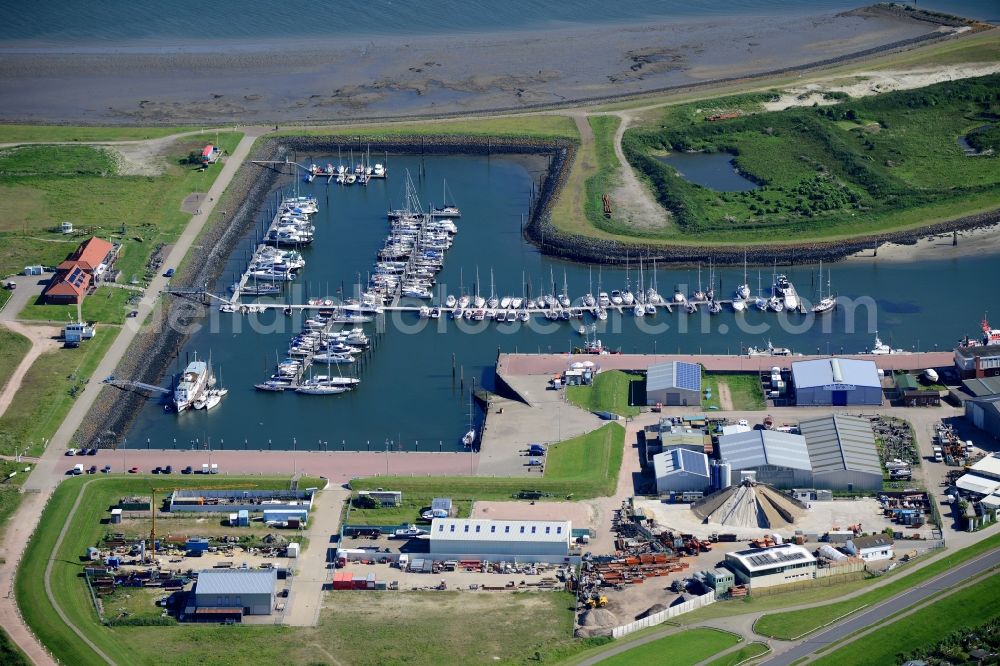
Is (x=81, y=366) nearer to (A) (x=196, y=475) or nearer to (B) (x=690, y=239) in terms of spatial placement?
(A) (x=196, y=475)

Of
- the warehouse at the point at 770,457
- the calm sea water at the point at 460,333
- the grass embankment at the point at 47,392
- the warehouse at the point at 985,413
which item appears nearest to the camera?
the warehouse at the point at 770,457

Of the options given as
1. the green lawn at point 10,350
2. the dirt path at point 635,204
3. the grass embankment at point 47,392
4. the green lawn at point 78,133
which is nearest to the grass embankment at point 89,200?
the green lawn at point 78,133

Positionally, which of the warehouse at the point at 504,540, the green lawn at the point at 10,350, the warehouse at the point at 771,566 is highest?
the green lawn at the point at 10,350

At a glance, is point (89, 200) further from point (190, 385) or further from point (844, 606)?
point (844, 606)

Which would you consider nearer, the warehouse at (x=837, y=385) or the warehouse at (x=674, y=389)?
the warehouse at (x=837, y=385)

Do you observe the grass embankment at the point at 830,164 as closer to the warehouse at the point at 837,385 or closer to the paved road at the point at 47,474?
the warehouse at the point at 837,385

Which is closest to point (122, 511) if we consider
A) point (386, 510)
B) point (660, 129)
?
point (386, 510)

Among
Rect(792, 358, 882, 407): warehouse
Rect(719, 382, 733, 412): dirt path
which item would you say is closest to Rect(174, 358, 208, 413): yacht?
Rect(719, 382, 733, 412): dirt path

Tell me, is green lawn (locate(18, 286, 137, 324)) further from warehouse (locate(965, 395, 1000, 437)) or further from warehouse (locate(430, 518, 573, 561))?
warehouse (locate(965, 395, 1000, 437))
